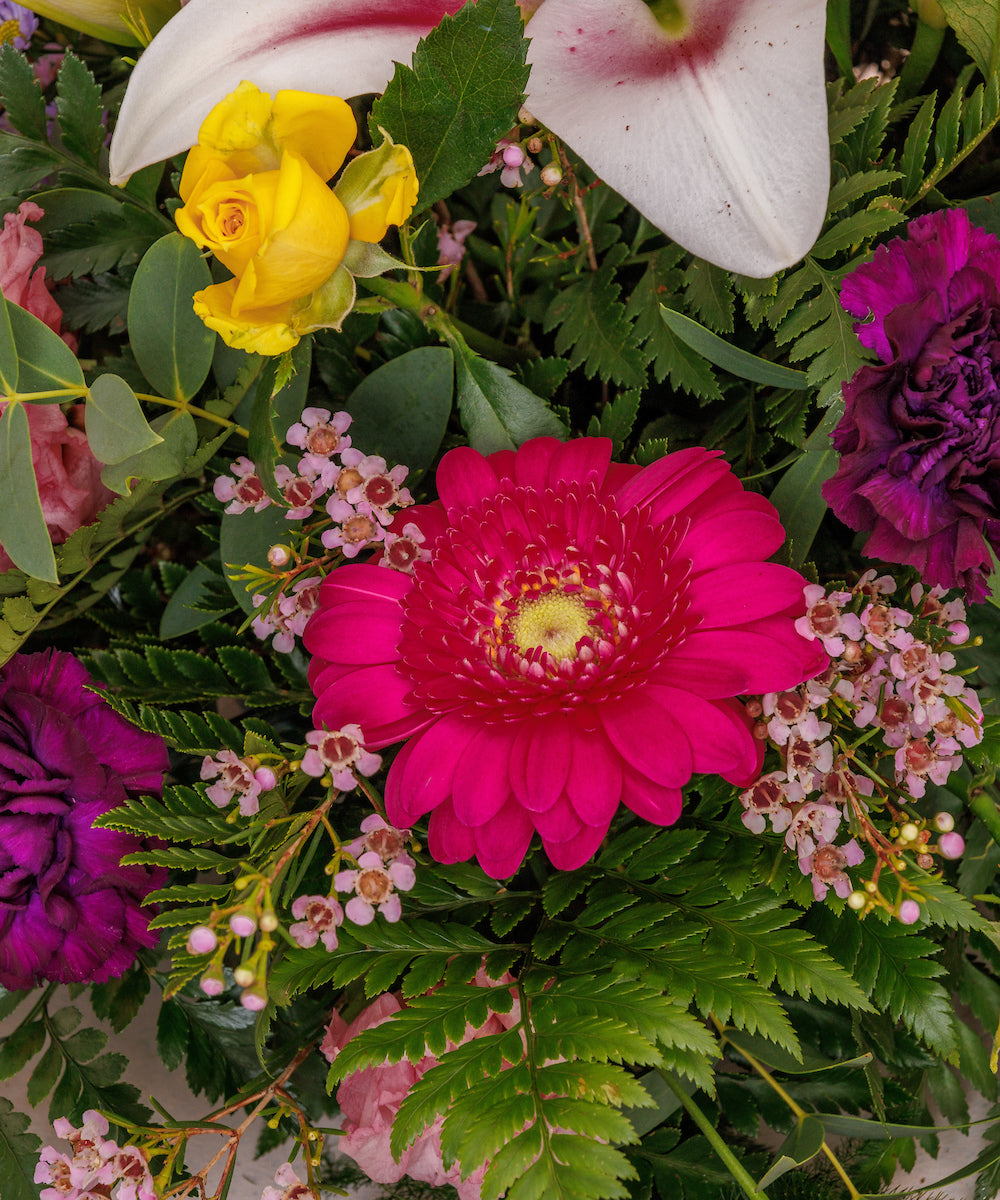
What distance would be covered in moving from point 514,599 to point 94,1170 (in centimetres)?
34

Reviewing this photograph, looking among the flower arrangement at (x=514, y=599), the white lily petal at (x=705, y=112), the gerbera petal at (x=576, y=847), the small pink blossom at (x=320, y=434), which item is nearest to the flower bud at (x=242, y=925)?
the flower arrangement at (x=514, y=599)

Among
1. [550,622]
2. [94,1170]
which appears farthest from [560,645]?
[94,1170]

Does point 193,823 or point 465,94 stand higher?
point 465,94

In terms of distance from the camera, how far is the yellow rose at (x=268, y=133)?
1.33ft

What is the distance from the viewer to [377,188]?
0.43m

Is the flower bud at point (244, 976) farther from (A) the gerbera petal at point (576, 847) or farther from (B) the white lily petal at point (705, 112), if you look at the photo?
(B) the white lily petal at point (705, 112)

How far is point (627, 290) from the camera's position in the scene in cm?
66

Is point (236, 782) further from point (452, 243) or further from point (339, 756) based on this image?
point (452, 243)

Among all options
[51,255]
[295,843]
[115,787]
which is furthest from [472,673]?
[51,255]

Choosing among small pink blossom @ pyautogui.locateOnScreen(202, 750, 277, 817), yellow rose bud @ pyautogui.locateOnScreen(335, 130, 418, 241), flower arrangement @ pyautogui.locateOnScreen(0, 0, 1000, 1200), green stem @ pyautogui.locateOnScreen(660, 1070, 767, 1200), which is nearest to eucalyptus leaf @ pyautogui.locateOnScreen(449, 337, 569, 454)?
flower arrangement @ pyautogui.locateOnScreen(0, 0, 1000, 1200)

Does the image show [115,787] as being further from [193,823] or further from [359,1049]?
[359,1049]

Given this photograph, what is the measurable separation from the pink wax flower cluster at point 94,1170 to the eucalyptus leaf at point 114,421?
33cm

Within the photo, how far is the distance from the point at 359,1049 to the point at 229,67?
0.45 meters

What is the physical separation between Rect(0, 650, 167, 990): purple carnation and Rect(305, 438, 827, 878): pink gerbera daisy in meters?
0.15
